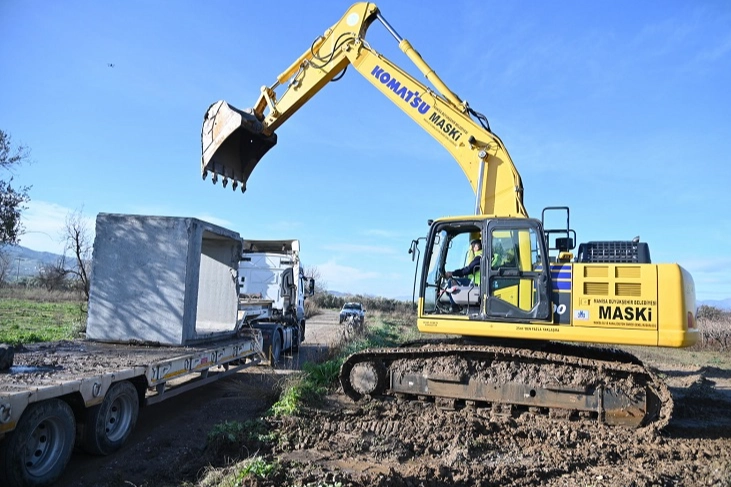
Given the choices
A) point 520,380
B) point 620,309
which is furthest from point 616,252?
point 520,380

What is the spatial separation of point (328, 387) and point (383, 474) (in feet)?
15.0

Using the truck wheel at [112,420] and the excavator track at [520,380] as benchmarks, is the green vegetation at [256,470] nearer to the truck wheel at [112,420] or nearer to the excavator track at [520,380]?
the truck wheel at [112,420]

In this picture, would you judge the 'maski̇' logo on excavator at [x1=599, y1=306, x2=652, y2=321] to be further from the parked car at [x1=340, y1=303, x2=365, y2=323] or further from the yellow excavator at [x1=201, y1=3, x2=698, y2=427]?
the parked car at [x1=340, y1=303, x2=365, y2=323]

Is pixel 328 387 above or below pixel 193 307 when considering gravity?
below

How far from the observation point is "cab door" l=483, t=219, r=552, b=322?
7.09m

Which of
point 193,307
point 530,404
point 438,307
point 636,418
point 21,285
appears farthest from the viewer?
point 21,285

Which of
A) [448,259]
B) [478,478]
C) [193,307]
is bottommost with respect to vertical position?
[478,478]

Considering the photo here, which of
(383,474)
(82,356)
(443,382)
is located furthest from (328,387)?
(383,474)

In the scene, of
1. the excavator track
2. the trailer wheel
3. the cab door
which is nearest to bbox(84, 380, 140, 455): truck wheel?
the trailer wheel

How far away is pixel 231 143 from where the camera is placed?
399 inches

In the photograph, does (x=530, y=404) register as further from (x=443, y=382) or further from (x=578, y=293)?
(x=578, y=293)

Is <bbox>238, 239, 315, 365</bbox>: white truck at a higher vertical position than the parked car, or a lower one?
higher

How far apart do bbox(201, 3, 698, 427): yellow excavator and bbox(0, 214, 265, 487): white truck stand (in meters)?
2.89

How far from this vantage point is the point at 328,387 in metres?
9.07
